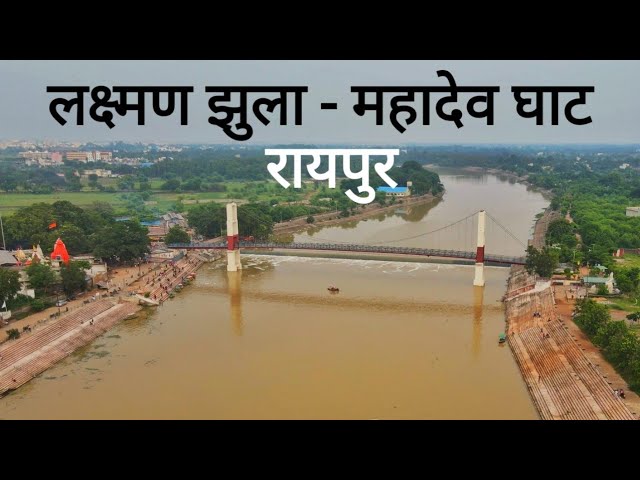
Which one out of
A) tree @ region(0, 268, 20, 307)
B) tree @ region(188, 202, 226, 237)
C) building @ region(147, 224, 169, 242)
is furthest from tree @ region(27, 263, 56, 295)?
tree @ region(188, 202, 226, 237)

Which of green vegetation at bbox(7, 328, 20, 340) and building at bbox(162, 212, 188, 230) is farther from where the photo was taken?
building at bbox(162, 212, 188, 230)

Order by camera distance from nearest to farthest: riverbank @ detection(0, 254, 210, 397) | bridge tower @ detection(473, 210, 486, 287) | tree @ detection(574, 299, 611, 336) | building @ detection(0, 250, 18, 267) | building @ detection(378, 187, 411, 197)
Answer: riverbank @ detection(0, 254, 210, 397), tree @ detection(574, 299, 611, 336), bridge tower @ detection(473, 210, 486, 287), building @ detection(0, 250, 18, 267), building @ detection(378, 187, 411, 197)

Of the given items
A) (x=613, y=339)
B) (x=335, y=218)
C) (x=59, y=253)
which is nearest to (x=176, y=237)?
(x=59, y=253)

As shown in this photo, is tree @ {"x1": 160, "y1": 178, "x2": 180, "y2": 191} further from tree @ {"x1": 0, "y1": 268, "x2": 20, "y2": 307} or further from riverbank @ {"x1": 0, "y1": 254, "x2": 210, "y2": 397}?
tree @ {"x1": 0, "y1": 268, "x2": 20, "y2": 307}

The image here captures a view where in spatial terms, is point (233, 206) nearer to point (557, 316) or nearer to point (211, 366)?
point (211, 366)

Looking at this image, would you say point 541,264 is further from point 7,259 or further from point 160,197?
point 160,197

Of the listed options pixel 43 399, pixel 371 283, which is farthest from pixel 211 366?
pixel 371 283
